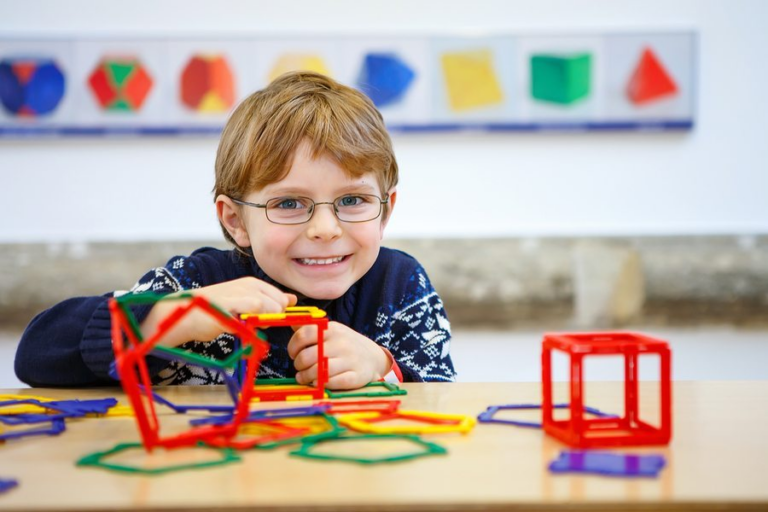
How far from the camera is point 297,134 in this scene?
1142 millimetres

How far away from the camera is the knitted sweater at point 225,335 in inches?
40.1

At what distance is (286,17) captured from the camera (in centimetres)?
283

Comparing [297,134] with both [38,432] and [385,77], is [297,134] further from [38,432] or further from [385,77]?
[385,77]

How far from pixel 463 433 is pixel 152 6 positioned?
2514 millimetres

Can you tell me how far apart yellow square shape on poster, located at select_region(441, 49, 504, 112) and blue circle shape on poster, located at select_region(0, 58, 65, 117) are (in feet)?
4.50

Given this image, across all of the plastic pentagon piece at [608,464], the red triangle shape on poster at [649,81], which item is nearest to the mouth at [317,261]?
the plastic pentagon piece at [608,464]

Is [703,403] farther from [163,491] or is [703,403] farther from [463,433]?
[163,491]

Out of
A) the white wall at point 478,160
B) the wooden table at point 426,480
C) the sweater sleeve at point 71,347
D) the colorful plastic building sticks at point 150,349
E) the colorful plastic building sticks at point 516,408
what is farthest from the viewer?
the white wall at point 478,160

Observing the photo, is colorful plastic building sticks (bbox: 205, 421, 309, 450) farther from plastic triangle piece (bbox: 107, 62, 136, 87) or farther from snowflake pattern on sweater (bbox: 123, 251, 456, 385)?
plastic triangle piece (bbox: 107, 62, 136, 87)

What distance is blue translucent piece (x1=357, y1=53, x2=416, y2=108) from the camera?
2.85 meters

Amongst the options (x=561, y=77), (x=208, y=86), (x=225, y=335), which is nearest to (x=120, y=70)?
(x=208, y=86)

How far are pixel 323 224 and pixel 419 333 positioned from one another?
0.26 m

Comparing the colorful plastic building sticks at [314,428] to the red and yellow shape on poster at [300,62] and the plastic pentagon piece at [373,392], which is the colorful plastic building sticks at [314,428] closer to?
the plastic pentagon piece at [373,392]

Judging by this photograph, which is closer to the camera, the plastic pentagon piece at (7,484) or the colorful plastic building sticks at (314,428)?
the plastic pentagon piece at (7,484)
